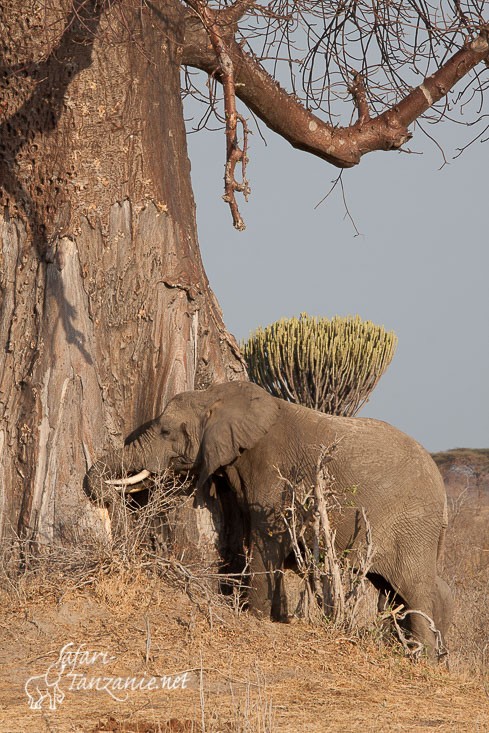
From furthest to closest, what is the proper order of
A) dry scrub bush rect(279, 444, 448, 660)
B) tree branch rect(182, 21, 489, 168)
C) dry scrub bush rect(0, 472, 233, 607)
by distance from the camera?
1. tree branch rect(182, 21, 489, 168)
2. dry scrub bush rect(279, 444, 448, 660)
3. dry scrub bush rect(0, 472, 233, 607)

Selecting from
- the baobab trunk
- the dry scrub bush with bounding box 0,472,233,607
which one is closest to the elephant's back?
the baobab trunk

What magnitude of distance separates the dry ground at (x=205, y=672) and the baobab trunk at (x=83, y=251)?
1.43 metres

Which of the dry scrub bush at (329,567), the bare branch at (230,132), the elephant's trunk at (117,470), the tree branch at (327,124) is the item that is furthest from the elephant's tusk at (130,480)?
the tree branch at (327,124)

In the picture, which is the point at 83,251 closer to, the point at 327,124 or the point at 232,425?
the point at 232,425

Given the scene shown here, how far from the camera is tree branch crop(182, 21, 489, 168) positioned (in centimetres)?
962

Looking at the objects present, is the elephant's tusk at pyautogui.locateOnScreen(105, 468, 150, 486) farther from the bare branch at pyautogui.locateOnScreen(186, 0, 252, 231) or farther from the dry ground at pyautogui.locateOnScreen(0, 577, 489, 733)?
the bare branch at pyautogui.locateOnScreen(186, 0, 252, 231)

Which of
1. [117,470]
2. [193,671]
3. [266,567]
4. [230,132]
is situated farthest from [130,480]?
[230,132]

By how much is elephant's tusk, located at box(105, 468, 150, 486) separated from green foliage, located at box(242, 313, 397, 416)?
10793 millimetres

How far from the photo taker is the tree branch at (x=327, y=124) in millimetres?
9617

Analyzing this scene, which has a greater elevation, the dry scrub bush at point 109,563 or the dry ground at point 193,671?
the dry scrub bush at point 109,563

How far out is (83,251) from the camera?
27.3ft
